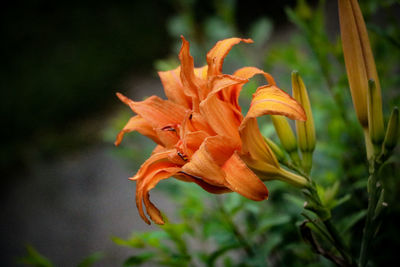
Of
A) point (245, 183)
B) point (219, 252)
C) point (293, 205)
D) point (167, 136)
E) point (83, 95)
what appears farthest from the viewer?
point (83, 95)

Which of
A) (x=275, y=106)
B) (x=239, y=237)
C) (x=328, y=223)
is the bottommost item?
(x=239, y=237)

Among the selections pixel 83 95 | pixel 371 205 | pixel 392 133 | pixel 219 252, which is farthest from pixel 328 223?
pixel 83 95

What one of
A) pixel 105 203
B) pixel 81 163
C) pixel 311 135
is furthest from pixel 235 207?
pixel 81 163

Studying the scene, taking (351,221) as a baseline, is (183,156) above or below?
above

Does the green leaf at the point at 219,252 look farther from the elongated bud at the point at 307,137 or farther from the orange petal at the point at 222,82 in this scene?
the orange petal at the point at 222,82

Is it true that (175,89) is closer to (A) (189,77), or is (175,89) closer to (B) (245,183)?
(A) (189,77)

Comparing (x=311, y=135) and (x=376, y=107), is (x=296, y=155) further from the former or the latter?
(x=376, y=107)
